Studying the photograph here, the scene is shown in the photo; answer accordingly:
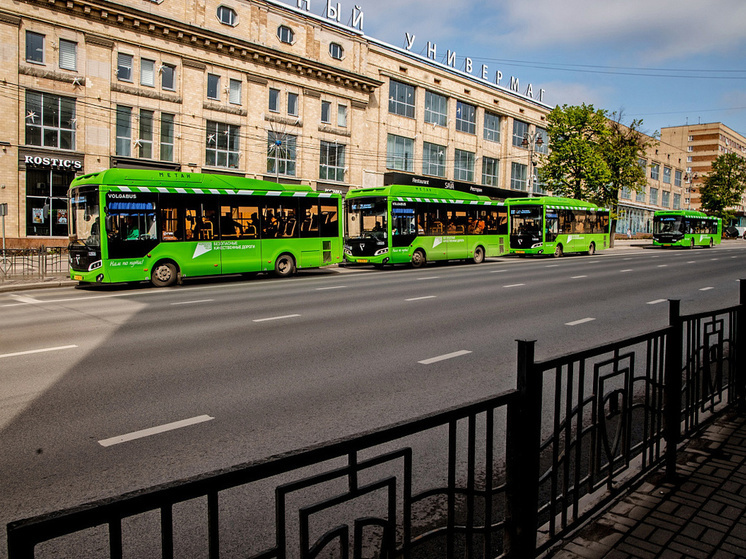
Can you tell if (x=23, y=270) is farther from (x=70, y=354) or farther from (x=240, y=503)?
(x=240, y=503)

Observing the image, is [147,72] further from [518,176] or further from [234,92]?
[518,176]

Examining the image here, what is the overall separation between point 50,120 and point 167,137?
5.81 meters

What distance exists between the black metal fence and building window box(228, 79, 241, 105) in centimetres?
Result: 3334

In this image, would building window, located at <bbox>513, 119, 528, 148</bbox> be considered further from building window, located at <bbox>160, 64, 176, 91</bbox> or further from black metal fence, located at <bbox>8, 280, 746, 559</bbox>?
black metal fence, located at <bbox>8, 280, 746, 559</bbox>

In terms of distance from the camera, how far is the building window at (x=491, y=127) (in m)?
54.9

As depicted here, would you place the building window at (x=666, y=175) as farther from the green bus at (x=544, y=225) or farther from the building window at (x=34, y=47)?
the building window at (x=34, y=47)

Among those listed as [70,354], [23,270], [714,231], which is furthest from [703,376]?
[714,231]

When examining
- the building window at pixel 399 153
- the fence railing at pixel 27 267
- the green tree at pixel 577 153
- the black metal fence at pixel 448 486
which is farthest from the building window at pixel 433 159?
the black metal fence at pixel 448 486

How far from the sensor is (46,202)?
28.6 m

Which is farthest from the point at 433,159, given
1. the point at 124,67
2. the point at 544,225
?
the point at 124,67

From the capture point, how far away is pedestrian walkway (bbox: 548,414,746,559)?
10.1 ft

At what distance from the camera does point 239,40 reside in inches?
1350

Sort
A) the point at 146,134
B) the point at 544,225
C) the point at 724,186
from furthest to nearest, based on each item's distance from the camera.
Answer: the point at 724,186 < the point at 544,225 < the point at 146,134

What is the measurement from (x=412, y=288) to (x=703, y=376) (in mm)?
11715
